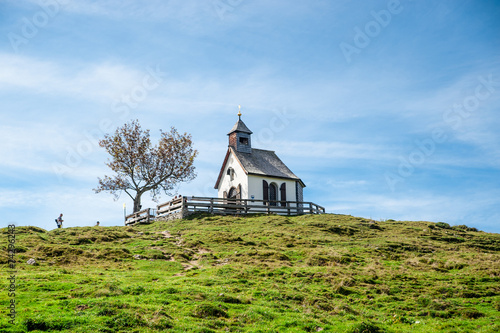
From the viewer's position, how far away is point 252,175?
1882 inches

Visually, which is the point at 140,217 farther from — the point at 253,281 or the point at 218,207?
the point at 253,281

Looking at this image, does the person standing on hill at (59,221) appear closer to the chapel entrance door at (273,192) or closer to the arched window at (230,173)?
the arched window at (230,173)

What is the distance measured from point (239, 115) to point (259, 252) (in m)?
29.3

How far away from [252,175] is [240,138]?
6.29 meters

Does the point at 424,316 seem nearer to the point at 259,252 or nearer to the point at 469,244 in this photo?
the point at 259,252

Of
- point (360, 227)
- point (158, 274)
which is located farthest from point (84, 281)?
point (360, 227)

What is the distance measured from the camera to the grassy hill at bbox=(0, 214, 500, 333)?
600 inches

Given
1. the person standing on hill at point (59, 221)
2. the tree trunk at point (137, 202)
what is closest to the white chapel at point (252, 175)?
the tree trunk at point (137, 202)

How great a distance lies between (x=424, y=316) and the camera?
1702 centimetres

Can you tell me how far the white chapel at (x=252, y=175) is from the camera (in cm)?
4806

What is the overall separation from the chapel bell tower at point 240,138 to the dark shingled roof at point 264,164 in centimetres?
71

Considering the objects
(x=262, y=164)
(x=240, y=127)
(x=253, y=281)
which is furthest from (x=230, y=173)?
(x=253, y=281)

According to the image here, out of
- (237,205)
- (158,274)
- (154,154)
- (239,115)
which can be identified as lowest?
(158,274)

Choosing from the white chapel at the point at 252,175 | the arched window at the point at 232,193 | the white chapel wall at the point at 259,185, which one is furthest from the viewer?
the arched window at the point at 232,193
